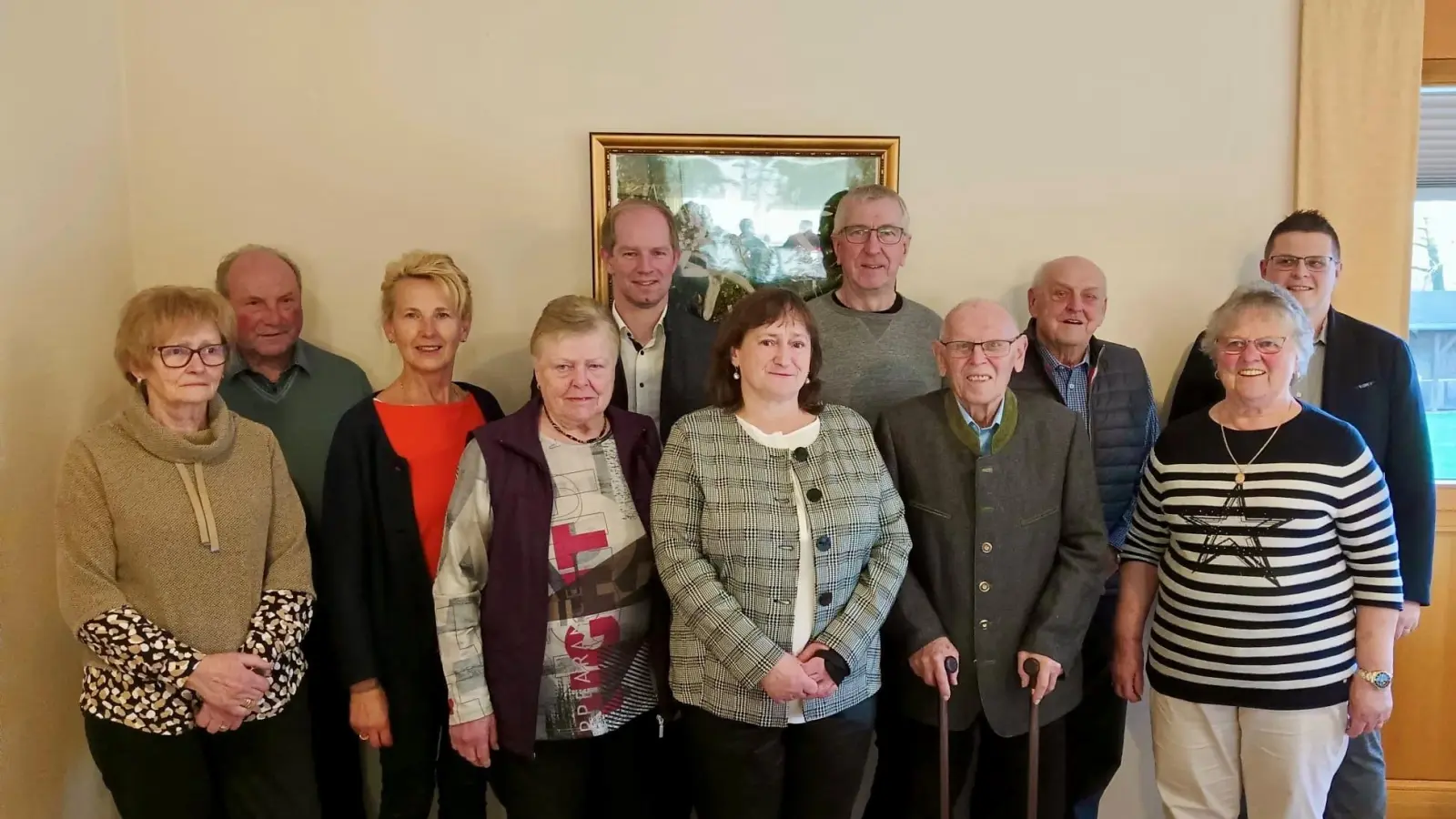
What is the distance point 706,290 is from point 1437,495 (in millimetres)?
2501

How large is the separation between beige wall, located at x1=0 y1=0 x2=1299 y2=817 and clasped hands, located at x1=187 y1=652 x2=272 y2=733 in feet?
3.53

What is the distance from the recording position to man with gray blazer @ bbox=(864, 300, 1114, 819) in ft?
6.15

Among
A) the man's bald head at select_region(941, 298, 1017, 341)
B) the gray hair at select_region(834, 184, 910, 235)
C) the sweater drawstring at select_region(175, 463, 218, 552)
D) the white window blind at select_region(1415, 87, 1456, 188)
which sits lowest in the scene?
the sweater drawstring at select_region(175, 463, 218, 552)

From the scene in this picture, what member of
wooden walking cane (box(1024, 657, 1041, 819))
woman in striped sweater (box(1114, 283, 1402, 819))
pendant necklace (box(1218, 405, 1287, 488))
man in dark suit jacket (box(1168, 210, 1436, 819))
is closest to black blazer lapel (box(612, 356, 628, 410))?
wooden walking cane (box(1024, 657, 1041, 819))

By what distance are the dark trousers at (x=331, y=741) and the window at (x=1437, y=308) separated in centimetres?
357

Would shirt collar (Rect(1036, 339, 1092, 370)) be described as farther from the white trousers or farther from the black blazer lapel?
the black blazer lapel

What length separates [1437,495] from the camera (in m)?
2.79

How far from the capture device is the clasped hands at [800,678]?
1646 mm

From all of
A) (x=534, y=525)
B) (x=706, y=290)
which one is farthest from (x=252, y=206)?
(x=534, y=525)

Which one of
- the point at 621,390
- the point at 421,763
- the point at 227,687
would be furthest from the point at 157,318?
the point at 421,763

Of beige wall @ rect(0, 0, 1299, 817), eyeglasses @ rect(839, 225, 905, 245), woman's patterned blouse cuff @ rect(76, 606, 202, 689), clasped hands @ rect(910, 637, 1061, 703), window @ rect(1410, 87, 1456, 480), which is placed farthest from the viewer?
window @ rect(1410, 87, 1456, 480)

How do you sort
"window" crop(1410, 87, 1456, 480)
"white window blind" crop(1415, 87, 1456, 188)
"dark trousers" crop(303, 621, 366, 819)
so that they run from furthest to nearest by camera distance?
"window" crop(1410, 87, 1456, 480) < "white window blind" crop(1415, 87, 1456, 188) < "dark trousers" crop(303, 621, 366, 819)

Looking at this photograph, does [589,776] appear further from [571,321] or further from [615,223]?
[615,223]

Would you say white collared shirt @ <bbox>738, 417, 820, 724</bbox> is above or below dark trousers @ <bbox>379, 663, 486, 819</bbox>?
above
